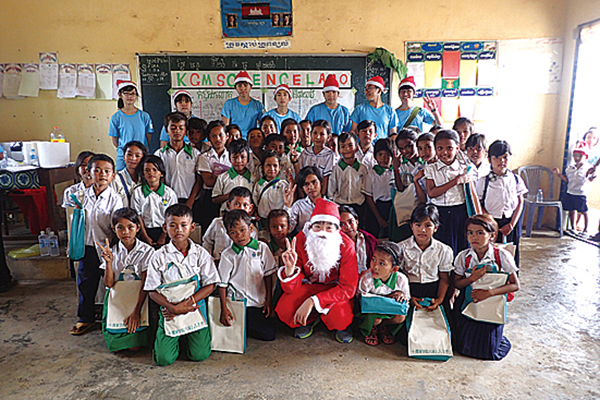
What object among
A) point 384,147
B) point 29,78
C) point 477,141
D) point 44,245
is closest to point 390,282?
point 384,147

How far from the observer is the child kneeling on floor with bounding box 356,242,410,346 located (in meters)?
2.34

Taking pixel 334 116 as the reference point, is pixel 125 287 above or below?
below

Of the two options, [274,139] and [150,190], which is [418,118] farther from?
[150,190]

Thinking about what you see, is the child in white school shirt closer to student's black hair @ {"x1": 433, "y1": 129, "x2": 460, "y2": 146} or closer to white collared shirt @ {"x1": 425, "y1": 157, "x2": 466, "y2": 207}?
white collared shirt @ {"x1": 425, "y1": 157, "x2": 466, "y2": 207}

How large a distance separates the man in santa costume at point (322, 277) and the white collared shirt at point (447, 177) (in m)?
0.74

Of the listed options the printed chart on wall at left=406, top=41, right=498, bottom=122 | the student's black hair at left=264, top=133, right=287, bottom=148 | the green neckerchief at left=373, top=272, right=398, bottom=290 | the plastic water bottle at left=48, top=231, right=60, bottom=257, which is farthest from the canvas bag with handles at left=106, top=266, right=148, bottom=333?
the printed chart on wall at left=406, top=41, right=498, bottom=122

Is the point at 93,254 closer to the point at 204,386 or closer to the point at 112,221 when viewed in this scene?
the point at 112,221

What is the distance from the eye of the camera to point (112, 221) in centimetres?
242

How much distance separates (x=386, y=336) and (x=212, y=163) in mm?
1803

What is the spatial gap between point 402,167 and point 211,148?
1519 mm

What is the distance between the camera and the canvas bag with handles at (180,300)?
2.21 m

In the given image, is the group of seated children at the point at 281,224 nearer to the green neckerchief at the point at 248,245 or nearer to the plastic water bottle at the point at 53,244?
the green neckerchief at the point at 248,245

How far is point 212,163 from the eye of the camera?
318 centimetres

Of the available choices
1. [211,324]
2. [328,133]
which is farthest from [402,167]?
[211,324]
